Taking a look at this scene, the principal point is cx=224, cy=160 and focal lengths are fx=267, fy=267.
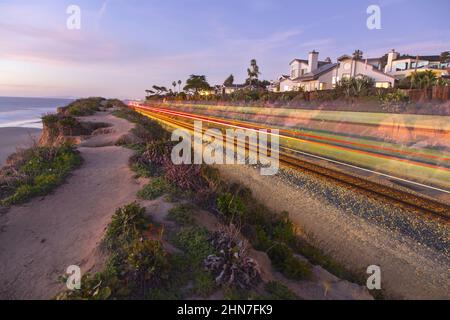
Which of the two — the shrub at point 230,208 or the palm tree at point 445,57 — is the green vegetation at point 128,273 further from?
the palm tree at point 445,57

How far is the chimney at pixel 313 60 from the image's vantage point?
49244 mm

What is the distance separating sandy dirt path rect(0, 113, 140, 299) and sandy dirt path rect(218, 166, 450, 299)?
482cm

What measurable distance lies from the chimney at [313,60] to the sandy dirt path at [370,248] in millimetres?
47060

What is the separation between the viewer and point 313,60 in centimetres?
4975

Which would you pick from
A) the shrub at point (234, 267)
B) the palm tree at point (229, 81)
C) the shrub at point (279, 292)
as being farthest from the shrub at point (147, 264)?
the palm tree at point (229, 81)

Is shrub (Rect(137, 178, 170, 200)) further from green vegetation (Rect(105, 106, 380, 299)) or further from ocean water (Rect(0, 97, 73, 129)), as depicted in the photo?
ocean water (Rect(0, 97, 73, 129))

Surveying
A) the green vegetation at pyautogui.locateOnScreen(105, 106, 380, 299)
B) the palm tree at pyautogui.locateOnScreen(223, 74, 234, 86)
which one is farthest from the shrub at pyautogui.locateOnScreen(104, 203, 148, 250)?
the palm tree at pyautogui.locateOnScreen(223, 74, 234, 86)

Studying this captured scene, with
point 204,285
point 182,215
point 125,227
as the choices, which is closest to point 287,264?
point 204,285

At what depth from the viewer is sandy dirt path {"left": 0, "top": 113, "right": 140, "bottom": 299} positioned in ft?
14.5

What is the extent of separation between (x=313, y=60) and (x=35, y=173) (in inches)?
2001

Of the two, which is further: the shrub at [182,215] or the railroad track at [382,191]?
the railroad track at [382,191]

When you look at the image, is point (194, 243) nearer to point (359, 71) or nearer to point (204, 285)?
point (204, 285)

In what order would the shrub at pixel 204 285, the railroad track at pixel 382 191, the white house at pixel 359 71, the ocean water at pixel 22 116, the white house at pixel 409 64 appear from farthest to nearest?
the white house at pixel 409 64, the ocean water at pixel 22 116, the white house at pixel 359 71, the railroad track at pixel 382 191, the shrub at pixel 204 285
